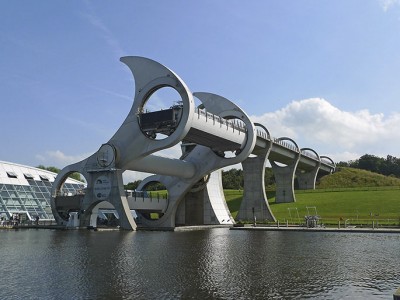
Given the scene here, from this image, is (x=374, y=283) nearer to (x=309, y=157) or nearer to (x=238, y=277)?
(x=238, y=277)

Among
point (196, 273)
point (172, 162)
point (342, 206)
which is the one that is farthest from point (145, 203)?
point (196, 273)

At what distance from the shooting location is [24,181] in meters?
64.8

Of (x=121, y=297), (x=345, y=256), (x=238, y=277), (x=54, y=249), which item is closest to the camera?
→ (x=121, y=297)

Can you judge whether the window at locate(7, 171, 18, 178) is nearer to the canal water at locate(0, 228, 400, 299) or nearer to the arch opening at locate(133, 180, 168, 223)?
the arch opening at locate(133, 180, 168, 223)

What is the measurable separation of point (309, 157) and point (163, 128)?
5898cm

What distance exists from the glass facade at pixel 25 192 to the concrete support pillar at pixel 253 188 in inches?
1079

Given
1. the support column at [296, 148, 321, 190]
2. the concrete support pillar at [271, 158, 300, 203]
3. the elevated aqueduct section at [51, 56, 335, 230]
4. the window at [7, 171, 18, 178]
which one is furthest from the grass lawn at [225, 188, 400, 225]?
the window at [7, 171, 18, 178]

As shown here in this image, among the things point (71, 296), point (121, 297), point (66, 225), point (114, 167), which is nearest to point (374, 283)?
point (121, 297)

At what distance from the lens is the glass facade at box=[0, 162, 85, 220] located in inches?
2291

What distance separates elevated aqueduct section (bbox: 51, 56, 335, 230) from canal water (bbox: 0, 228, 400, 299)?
20.9m

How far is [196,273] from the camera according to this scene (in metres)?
18.4

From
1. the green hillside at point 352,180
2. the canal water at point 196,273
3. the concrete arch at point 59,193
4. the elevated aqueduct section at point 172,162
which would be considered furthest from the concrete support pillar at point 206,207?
the green hillside at point 352,180

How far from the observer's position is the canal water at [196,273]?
1465 cm

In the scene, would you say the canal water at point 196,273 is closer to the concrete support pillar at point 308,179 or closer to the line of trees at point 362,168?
the concrete support pillar at point 308,179
